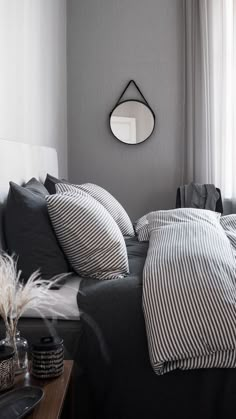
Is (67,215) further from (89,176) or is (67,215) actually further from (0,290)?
(89,176)

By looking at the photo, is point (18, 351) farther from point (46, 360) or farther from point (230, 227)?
point (230, 227)

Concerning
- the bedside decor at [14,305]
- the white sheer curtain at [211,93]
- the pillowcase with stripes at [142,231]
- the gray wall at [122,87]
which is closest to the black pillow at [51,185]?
the pillowcase with stripes at [142,231]

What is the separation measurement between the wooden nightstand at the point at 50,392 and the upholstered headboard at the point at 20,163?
2.09ft

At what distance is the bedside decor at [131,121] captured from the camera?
13.8 ft

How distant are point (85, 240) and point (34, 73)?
1.49 meters

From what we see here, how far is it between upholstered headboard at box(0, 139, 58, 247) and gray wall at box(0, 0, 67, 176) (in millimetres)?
101

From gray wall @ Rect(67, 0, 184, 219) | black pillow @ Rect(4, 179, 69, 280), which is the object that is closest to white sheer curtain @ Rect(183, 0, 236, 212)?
gray wall @ Rect(67, 0, 184, 219)

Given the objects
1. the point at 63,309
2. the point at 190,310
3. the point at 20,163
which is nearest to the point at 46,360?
the point at 63,309

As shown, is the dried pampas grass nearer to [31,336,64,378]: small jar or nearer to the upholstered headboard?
[31,336,64,378]: small jar

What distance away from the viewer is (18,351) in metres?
1.31

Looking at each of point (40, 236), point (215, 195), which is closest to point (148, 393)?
point (40, 236)

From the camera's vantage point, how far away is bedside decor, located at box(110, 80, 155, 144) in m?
4.21

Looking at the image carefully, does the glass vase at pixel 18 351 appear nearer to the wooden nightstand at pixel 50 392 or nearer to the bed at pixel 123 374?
the wooden nightstand at pixel 50 392

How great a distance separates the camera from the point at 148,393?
1622 mm
